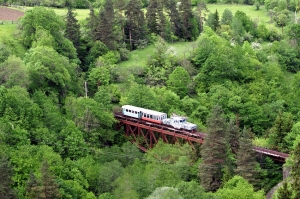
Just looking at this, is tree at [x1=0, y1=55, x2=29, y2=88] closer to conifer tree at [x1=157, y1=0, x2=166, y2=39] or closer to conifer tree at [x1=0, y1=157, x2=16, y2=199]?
conifer tree at [x1=0, y1=157, x2=16, y2=199]

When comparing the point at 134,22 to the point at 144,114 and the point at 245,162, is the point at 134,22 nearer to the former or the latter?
the point at 144,114

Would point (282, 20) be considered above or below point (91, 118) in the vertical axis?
Result: above

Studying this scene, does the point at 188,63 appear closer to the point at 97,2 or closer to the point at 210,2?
the point at 97,2

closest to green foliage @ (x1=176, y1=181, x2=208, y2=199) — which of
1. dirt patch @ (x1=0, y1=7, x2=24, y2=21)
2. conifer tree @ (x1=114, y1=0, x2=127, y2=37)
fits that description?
conifer tree @ (x1=114, y1=0, x2=127, y2=37)

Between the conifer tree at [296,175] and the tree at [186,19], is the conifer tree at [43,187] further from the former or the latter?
the tree at [186,19]

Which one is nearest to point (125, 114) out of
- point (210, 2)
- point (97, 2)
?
point (97, 2)

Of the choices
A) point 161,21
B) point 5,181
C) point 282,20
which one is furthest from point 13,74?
point 282,20
